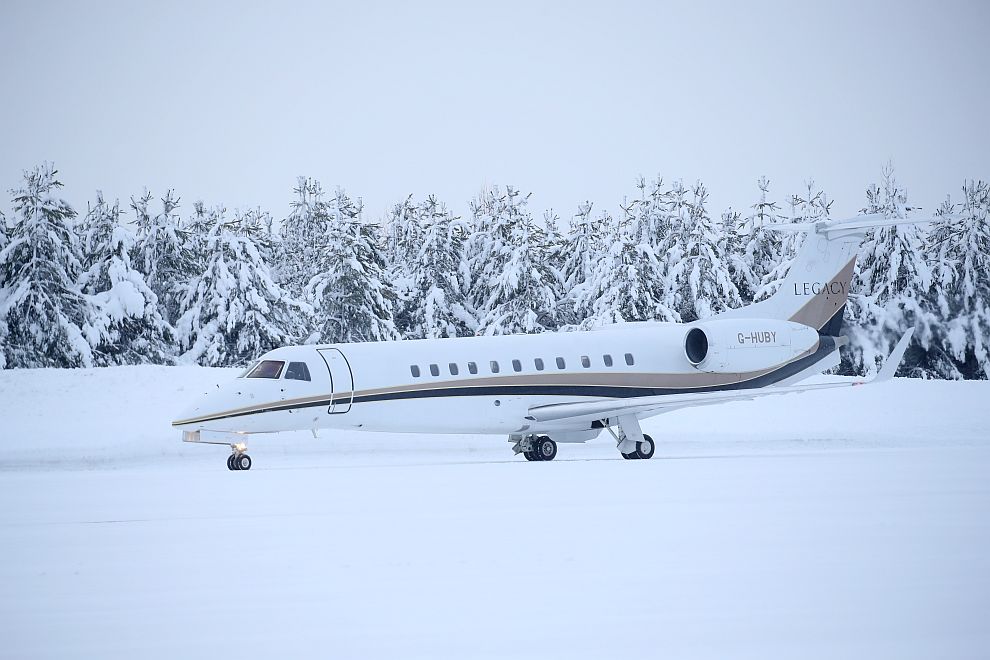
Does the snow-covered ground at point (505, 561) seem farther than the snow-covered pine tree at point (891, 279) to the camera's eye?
No

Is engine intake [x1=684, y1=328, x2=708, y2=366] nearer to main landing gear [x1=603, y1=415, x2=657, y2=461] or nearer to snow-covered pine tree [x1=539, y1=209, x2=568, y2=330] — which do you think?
main landing gear [x1=603, y1=415, x2=657, y2=461]

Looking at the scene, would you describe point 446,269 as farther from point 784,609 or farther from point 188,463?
point 784,609

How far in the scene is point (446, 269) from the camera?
61375 millimetres

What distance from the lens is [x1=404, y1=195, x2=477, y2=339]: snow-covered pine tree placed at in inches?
2333

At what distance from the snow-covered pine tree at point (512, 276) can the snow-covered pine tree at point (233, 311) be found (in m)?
9.46

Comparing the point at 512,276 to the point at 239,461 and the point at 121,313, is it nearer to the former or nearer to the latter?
the point at 121,313

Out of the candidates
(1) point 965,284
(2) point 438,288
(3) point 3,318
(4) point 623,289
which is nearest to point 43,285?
(3) point 3,318

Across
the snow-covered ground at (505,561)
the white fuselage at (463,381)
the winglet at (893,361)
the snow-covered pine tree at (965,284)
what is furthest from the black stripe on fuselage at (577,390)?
the snow-covered pine tree at (965,284)

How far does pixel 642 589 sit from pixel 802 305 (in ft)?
73.2

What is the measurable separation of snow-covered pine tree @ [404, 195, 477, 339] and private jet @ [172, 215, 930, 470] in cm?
2943

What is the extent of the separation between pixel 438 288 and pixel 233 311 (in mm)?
11813

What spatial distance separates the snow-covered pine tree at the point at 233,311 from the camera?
52.1 metres

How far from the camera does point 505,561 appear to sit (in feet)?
→ 33.4

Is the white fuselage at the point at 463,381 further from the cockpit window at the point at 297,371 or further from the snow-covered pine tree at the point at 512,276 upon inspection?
the snow-covered pine tree at the point at 512,276
